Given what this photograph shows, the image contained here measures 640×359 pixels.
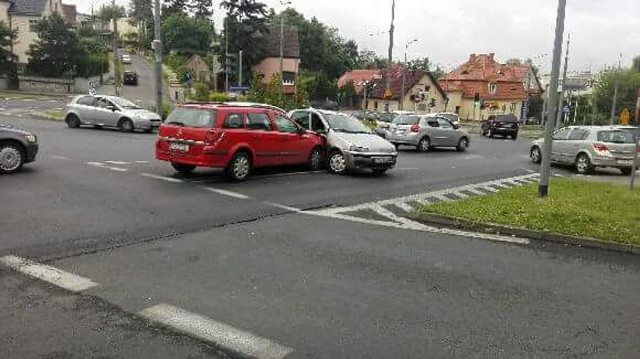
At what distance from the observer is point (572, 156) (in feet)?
67.5

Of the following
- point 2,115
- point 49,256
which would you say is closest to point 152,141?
point 2,115

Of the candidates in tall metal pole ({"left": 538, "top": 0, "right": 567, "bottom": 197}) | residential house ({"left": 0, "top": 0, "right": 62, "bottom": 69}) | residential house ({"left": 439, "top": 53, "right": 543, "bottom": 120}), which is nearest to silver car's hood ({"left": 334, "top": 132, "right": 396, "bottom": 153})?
tall metal pole ({"left": 538, "top": 0, "right": 567, "bottom": 197})

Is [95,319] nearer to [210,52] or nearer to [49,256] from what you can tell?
[49,256]

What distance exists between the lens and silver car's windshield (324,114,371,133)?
16188mm

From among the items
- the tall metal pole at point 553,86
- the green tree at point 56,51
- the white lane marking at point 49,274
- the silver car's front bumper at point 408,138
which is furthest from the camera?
the green tree at point 56,51

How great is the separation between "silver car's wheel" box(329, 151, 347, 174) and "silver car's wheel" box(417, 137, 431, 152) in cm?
1039

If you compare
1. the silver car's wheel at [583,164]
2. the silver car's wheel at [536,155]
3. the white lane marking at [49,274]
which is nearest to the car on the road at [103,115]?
the silver car's wheel at [536,155]

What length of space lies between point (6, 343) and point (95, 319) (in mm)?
704

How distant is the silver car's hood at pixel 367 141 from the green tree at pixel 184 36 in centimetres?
7400

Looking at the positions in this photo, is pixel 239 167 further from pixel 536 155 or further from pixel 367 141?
pixel 536 155

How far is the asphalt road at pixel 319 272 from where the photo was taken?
4.93 m

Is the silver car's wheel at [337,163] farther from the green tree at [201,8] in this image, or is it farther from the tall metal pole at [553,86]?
the green tree at [201,8]

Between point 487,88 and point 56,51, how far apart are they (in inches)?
2239

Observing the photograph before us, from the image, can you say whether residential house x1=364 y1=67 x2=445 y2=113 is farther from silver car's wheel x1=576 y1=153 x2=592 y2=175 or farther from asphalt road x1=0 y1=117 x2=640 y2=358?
asphalt road x1=0 y1=117 x2=640 y2=358
